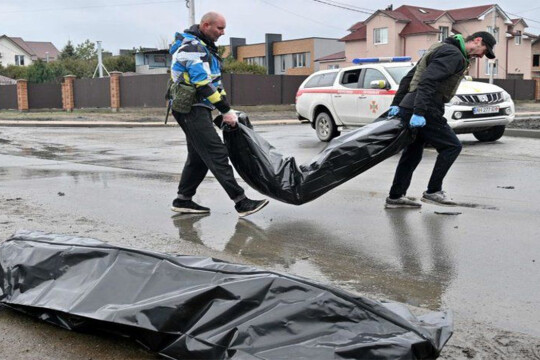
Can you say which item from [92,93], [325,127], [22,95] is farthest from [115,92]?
[325,127]

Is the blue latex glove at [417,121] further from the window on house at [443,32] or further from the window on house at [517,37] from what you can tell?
the window on house at [517,37]

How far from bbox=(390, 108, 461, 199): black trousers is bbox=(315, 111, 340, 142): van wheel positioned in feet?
25.4

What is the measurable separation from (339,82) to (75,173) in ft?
22.1

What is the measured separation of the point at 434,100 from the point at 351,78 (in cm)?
801

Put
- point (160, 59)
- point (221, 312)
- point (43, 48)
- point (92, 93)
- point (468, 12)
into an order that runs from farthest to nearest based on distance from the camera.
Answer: point (43, 48) < point (160, 59) < point (468, 12) < point (92, 93) < point (221, 312)

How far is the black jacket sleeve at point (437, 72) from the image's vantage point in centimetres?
595

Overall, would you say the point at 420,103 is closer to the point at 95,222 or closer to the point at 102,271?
the point at 95,222

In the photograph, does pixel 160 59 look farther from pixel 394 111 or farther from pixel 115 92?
pixel 394 111

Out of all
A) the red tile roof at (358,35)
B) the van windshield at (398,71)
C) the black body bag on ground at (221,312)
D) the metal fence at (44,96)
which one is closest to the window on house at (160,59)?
the red tile roof at (358,35)

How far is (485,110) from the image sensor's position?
39.3ft

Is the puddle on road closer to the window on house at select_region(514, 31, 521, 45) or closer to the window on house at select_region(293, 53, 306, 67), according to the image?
the window on house at select_region(514, 31, 521, 45)

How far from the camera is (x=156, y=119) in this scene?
31031mm

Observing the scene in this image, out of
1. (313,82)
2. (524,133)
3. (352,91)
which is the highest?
(313,82)

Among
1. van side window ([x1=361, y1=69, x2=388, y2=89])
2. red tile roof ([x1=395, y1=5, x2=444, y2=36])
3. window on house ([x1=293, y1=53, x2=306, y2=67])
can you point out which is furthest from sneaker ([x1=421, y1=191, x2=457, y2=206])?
window on house ([x1=293, y1=53, x2=306, y2=67])
